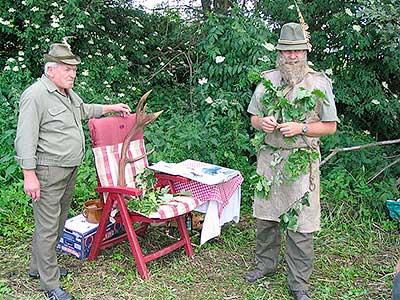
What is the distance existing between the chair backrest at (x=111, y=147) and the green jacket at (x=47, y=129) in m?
0.43

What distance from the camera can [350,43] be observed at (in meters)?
5.58

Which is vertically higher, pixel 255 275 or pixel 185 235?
pixel 185 235

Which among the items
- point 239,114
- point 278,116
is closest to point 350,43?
point 239,114

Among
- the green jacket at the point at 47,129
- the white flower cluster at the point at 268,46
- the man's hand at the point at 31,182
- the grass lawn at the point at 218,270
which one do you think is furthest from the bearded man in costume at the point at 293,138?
the white flower cluster at the point at 268,46

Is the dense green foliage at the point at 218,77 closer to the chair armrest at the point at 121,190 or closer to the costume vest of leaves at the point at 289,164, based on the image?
the chair armrest at the point at 121,190

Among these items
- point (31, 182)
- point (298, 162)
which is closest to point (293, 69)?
point (298, 162)

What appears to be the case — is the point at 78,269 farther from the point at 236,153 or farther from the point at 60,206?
the point at 236,153

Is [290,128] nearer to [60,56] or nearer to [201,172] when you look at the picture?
[201,172]

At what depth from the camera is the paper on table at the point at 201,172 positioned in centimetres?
398

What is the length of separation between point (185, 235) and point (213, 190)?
399mm

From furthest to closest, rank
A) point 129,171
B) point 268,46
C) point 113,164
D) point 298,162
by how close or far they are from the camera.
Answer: point 268,46, point 129,171, point 113,164, point 298,162

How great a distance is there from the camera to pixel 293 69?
10.8ft

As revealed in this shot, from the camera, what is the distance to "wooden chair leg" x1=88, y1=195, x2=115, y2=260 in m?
3.79

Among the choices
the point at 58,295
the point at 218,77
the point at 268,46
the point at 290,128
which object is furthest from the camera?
the point at 218,77
